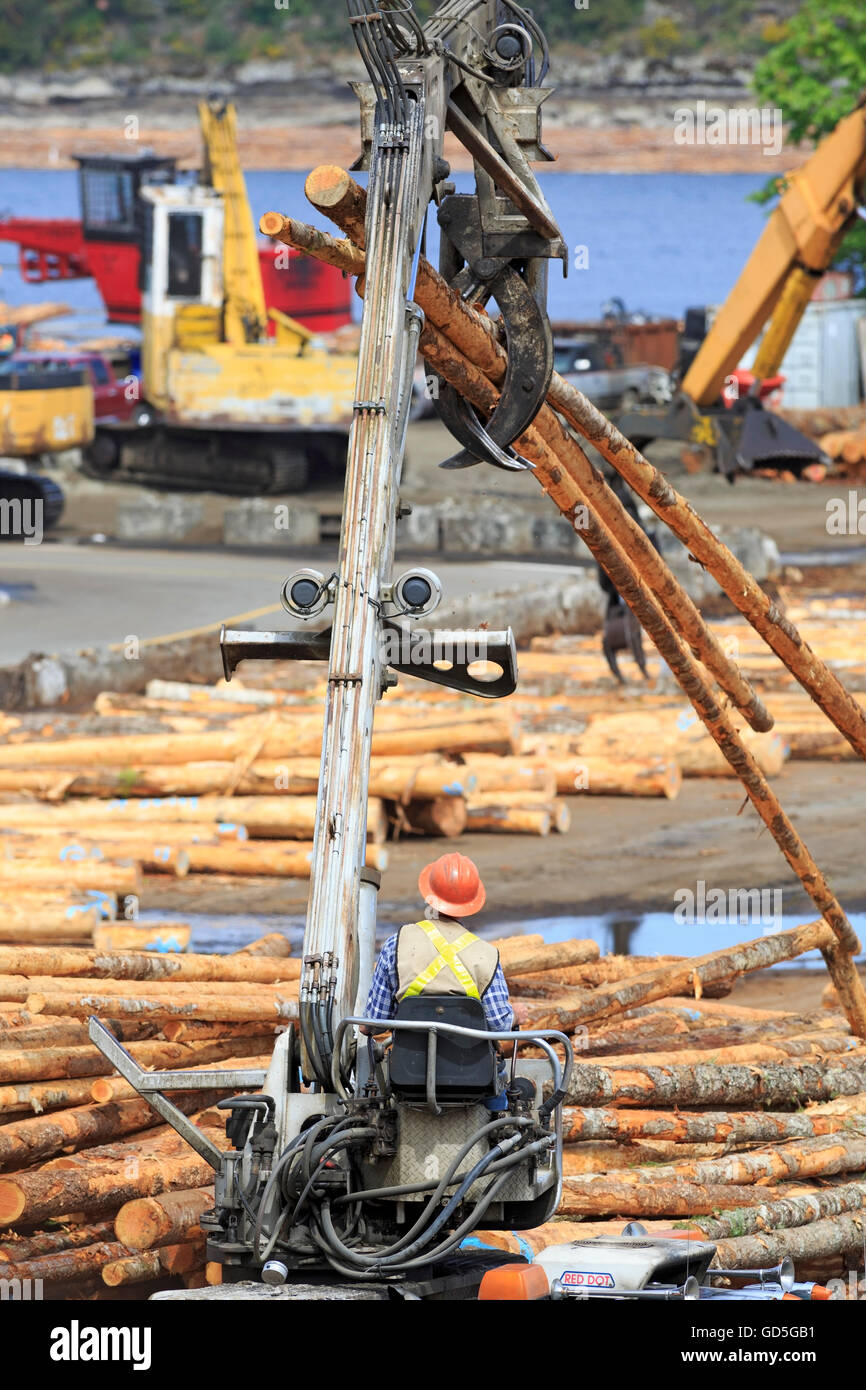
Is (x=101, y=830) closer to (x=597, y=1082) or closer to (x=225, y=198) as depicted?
(x=597, y=1082)

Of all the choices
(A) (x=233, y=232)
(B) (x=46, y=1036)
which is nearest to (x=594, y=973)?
(B) (x=46, y=1036)

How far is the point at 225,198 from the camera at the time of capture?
35406mm

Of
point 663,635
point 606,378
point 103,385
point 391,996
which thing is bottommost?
point 391,996

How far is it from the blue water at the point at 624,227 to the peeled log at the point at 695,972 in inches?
3000

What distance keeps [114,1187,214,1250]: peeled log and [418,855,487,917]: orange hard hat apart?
1.94 metres

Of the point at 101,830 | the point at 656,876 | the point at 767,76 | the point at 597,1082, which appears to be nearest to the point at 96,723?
the point at 101,830

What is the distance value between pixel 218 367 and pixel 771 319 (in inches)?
505

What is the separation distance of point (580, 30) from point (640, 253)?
58.1ft

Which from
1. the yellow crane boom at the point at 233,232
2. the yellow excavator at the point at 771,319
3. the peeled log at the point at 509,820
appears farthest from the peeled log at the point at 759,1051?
the yellow crane boom at the point at 233,232

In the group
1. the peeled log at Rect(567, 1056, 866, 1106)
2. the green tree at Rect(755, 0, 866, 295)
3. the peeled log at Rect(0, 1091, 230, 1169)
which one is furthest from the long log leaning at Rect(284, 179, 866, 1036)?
the green tree at Rect(755, 0, 866, 295)

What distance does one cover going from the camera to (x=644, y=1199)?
26.7ft

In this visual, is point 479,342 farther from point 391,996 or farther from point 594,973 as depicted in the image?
point 594,973

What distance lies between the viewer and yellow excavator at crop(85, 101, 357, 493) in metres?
34.7

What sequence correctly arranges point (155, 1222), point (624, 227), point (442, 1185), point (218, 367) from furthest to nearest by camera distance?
point (624, 227), point (218, 367), point (155, 1222), point (442, 1185)
